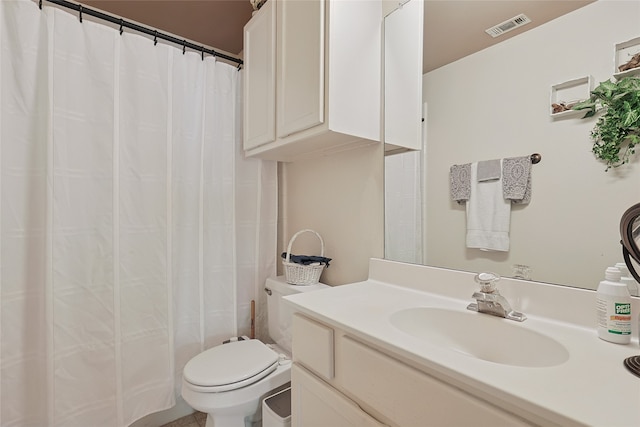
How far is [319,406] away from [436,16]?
149cm

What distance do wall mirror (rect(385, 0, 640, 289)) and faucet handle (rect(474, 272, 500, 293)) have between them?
0.44 ft

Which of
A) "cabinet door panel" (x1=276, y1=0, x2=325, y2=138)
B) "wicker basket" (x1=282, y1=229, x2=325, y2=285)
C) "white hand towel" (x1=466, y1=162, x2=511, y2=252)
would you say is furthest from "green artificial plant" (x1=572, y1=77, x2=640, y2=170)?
"wicker basket" (x1=282, y1=229, x2=325, y2=285)

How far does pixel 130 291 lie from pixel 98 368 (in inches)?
14.3

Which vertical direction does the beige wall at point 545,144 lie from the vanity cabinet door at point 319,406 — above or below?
above

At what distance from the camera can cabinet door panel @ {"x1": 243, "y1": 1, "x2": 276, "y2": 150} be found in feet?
4.78

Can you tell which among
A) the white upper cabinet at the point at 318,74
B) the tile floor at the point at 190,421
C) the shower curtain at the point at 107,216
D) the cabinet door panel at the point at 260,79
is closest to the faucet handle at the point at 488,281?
the white upper cabinet at the point at 318,74

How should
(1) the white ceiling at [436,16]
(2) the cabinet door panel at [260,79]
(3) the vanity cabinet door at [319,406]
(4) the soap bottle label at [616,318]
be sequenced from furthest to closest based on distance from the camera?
(2) the cabinet door panel at [260,79], (1) the white ceiling at [436,16], (3) the vanity cabinet door at [319,406], (4) the soap bottle label at [616,318]

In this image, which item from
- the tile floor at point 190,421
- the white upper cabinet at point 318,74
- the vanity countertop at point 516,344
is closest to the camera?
the vanity countertop at point 516,344

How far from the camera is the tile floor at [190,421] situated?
1641 mm

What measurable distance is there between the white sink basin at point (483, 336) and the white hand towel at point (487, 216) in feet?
0.86

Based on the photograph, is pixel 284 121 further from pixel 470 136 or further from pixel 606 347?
pixel 606 347

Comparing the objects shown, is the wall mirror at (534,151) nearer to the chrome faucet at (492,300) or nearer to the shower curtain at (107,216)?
the chrome faucet at (492,300)

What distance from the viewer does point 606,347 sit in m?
0.67

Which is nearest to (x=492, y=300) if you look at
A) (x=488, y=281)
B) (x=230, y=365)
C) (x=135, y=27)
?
(x=488, y=281)
